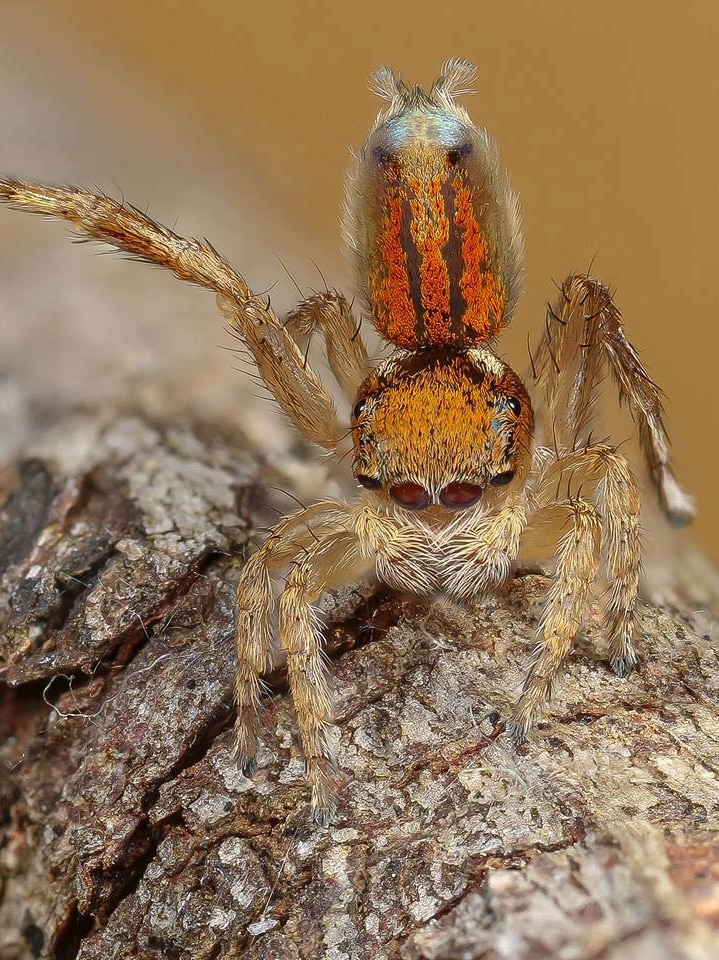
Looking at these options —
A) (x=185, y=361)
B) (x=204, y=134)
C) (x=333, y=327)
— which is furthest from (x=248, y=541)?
(x=204, y=134)

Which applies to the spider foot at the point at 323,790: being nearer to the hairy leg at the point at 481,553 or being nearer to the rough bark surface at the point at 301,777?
the rough bark surface at the point at 301,777

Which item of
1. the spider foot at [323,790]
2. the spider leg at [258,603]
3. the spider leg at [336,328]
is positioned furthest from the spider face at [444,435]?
the spider foot at [323,790]

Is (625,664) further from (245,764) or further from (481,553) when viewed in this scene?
(245,764)

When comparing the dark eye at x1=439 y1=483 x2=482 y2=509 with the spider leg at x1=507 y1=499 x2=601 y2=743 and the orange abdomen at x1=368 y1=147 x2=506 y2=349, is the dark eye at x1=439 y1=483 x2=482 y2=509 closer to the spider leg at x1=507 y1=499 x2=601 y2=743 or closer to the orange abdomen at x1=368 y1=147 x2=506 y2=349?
the spider leg at x1=507 y1=499 x2=601 y2=743

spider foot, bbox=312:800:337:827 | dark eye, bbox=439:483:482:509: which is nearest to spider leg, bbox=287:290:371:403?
dark eye, bbox=439:483:482:509

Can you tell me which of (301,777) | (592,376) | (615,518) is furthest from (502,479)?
(301,777)

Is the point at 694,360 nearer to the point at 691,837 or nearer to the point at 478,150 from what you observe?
the point at 478,150
